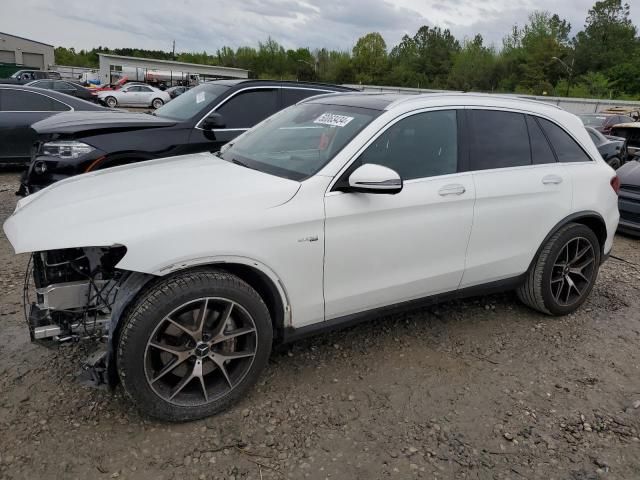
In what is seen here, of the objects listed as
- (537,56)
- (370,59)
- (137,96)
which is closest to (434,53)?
(370,59)

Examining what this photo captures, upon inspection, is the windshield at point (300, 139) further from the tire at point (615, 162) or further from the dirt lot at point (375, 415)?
the tire at point (615, 162)

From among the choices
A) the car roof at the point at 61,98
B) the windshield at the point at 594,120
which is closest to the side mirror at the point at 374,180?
the car roof at the point at 61,98

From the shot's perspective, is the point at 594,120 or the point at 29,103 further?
the point at 594,120

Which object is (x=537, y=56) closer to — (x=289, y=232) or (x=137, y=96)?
(x=137, y=96)

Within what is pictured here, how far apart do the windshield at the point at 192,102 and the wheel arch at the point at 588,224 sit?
4.02 m

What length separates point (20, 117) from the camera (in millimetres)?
8328

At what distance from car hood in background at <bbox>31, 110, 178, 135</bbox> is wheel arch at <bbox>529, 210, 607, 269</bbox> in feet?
13.5

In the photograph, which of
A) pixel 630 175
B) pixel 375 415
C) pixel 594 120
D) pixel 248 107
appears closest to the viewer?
pixel 375 415

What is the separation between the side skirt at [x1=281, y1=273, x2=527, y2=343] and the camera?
9.67 feet

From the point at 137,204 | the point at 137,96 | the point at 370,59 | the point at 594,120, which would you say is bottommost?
the point at 137,204

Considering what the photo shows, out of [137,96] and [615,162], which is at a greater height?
[137,96]

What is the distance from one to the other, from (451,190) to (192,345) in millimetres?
1876

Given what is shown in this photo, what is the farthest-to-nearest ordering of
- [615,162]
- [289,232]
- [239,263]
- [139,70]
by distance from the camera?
[139,70] → [615,162] → [289,232] → [239,263]

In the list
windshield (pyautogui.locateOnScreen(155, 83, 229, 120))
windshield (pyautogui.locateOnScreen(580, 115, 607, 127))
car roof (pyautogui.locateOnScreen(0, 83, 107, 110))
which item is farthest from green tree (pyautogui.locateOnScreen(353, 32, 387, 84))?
windshield (pyautogui.locateOnScreen(155, 83, 229, 120))
